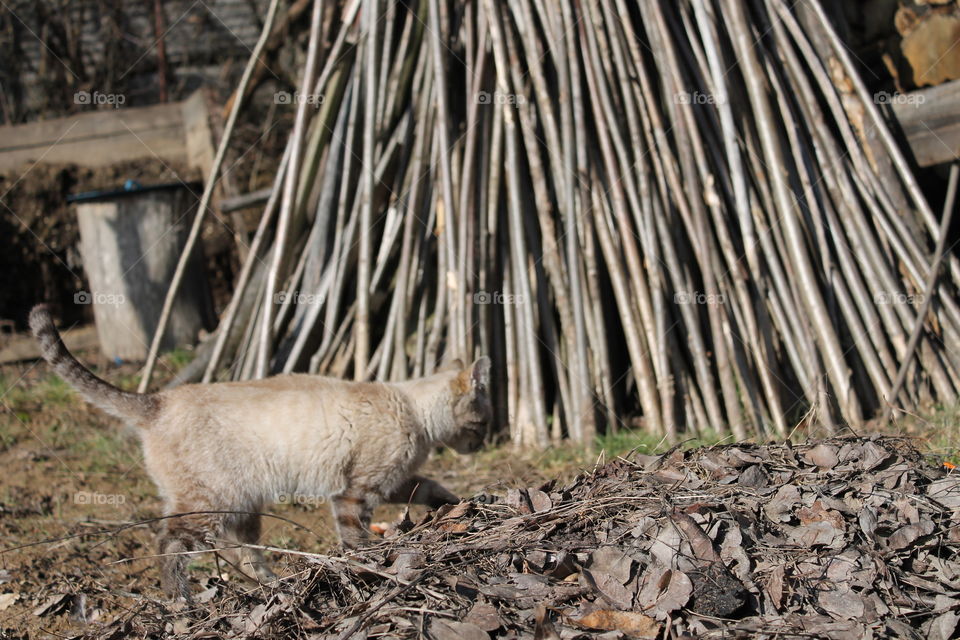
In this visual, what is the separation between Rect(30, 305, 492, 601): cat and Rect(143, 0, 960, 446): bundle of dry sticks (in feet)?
4.35

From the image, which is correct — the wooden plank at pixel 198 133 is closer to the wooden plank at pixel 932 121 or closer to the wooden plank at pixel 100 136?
the wooden plank at pixel 100 136

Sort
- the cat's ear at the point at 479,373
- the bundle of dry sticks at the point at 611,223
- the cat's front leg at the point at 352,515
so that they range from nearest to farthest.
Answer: the cat's front leg at the point at 352,515, the cat's ear at the point at 479,373, the bundle of dry sticks at the point at 611,223

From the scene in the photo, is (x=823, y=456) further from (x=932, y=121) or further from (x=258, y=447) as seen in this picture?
(x=932, y=121)

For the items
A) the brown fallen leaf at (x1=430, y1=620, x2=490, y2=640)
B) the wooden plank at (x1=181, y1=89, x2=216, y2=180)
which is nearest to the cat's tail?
the brown fallen leaf at (x1=430, y1=620, x2=490, y2=640)

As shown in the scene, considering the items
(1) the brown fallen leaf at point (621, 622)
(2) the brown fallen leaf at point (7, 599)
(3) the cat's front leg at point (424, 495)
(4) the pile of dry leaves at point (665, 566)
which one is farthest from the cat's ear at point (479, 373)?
(2) the brown fallen leaf at point (7, 599)

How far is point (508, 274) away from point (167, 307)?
2587 mm

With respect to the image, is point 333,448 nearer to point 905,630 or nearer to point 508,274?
point 508,274

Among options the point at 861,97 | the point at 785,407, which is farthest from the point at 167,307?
the point at 861,97

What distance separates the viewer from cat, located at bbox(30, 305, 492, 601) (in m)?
4.30

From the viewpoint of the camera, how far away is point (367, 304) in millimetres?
5977

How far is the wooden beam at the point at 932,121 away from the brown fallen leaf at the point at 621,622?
4.42 meters

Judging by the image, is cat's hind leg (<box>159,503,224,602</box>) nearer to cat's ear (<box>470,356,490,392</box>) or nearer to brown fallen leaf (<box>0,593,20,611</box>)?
brown fallen leaf (<box>0,593,20,611</box>)

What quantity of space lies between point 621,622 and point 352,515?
198 cm

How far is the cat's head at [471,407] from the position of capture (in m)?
5.00
